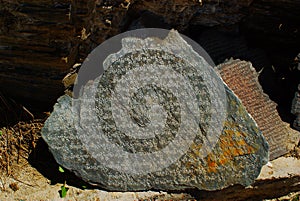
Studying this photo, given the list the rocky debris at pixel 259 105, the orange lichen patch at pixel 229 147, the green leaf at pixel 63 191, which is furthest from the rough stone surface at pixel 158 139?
the rocky debris at pixel 259 105

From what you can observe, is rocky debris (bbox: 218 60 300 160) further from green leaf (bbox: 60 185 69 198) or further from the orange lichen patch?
green leaf (bbox: 60 185 69 198)

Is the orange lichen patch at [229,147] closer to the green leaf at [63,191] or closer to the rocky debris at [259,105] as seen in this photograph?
the rocky debris at [259,105]

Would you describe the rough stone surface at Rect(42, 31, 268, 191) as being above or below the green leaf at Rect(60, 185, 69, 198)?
above

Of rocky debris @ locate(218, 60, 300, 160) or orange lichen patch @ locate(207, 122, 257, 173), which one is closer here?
orange lichen patch @ locate(207, 122, 257, 173)

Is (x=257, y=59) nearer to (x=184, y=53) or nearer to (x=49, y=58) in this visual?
(x=184, y=53)

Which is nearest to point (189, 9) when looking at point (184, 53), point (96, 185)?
point (184, 53)

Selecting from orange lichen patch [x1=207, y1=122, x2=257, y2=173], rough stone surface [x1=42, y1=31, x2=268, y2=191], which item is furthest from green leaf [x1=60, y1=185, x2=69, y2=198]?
orange lichen patch [x1=207, y1=122, x2=257, y2=173]
